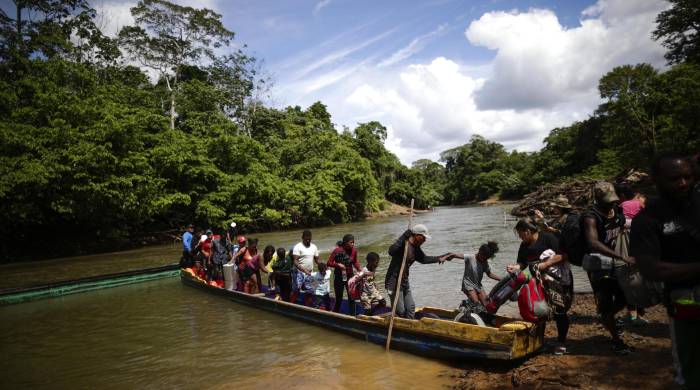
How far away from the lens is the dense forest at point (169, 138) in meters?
22.1

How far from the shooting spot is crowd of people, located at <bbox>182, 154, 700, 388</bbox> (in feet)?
7.39

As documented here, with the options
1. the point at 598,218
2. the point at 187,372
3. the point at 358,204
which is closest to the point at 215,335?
the point at 187,372

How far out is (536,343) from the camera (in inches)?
199

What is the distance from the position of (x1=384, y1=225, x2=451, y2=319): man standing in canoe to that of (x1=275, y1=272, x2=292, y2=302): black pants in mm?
3446

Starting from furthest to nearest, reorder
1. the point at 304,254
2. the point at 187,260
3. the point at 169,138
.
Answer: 1. the point at 169,138
2. the point at 187,260
3. the point at 304,254

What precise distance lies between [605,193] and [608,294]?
1.17 m

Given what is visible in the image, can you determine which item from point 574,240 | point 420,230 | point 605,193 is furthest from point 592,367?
point 420,230

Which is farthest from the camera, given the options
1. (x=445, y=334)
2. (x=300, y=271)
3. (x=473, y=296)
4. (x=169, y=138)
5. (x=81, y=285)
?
(x=169, y=138)

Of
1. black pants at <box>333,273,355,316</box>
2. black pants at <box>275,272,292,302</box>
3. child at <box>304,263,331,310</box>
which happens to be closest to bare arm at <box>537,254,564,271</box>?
black pants at <box>333,273,355,316</box>

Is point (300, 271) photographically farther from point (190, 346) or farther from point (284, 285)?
point (190, 346)

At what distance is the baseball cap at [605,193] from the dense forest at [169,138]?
23711 mm

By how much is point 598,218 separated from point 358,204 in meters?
38.8

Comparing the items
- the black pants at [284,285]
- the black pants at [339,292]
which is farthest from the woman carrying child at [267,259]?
the black pants at [339,292]

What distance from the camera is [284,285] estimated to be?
9.19 m
